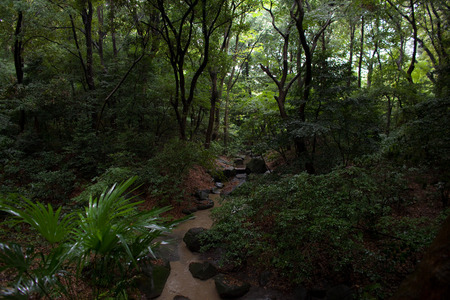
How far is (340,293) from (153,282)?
114 inches

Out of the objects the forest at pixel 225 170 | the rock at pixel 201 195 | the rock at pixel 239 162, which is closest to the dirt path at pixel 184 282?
the forest at pixel 225 170

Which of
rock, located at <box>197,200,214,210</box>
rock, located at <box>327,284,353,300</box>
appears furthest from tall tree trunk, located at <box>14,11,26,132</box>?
rock, located at <box>327,284,353,300</box>

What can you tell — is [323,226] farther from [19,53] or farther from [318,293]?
[19,53]

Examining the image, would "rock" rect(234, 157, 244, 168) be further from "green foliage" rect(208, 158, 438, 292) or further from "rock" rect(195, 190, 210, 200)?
"green foliage" rect(208, 158, 438, 292)

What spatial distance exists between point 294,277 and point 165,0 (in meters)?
9.23

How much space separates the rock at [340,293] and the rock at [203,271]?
1973 mm

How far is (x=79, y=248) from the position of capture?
225 centimetres

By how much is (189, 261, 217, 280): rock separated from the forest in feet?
1.07

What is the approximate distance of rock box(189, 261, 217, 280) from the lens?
411 cm

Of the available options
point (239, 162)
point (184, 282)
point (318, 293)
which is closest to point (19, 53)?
point (184, 282)

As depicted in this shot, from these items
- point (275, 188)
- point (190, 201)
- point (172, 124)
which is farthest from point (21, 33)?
point (275, 188)

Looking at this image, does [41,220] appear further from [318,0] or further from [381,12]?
[318,0]

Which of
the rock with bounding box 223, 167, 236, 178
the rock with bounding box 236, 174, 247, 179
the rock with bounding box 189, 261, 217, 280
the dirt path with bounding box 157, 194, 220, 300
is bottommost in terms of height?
the dirt path with bounding box 157, 194, 220, 300

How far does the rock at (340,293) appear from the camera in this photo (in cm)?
298
